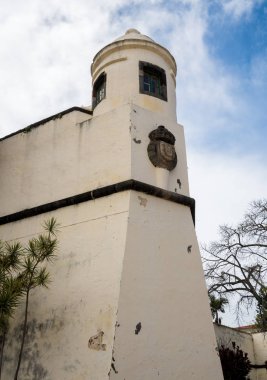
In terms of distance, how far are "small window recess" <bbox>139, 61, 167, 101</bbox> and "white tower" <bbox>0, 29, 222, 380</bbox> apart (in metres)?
0.03

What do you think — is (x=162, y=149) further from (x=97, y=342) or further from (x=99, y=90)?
(x=97, y=342)

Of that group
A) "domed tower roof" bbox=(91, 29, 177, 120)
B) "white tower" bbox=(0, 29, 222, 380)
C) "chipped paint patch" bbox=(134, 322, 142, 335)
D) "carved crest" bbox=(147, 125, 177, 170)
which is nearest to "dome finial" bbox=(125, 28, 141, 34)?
"domed tower roof" bbox=(91, 29, 177, 120)

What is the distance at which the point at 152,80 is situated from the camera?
10070mm

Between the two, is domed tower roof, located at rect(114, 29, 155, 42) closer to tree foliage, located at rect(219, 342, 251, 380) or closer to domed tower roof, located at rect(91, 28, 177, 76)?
domed tower roof, located at rect(91, 28, 177, 76)

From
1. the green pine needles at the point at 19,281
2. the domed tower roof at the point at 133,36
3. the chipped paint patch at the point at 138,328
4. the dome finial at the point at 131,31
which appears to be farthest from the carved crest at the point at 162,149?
the dome finial at the point at 131,31

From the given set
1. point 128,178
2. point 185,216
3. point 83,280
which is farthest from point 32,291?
point 185,216

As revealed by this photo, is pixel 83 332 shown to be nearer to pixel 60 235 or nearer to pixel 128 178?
pixel 60 235

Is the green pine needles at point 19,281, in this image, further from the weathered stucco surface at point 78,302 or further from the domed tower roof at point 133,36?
the domed tower roof at point 133,36

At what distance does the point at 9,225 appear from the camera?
9320 millimetres

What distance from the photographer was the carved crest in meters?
8.53

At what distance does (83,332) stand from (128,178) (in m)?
3.01

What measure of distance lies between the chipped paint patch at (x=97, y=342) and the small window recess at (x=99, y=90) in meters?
5.72

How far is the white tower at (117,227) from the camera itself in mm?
6547

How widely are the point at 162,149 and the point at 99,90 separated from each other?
2840 mm
